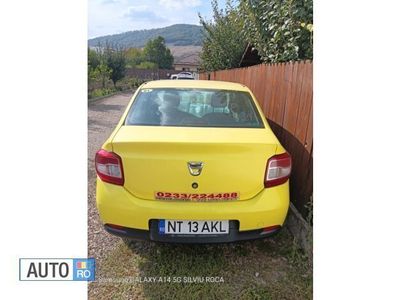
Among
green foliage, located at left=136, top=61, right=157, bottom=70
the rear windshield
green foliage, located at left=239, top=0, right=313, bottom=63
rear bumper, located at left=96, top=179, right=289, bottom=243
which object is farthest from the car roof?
green foliage, located at left=136, top=61, right=157, bottom=70

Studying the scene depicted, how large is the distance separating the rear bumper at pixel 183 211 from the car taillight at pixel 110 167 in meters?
0.05

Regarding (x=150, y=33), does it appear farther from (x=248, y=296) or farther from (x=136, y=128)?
(x=248, y=296)

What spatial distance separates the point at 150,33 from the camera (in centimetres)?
282

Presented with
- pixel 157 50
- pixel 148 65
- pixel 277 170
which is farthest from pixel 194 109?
pixel 148 65

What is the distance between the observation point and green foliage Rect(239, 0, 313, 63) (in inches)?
132

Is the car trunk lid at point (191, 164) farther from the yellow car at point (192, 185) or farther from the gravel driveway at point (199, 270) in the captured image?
the gravel driveway at point (199, 270)

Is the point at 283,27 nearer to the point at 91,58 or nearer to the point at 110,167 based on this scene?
the point at 91,58

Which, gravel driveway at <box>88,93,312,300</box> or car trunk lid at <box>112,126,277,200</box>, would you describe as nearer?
car trunk lid at <box>112,126,277,200</box>

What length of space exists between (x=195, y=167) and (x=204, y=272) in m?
0.80

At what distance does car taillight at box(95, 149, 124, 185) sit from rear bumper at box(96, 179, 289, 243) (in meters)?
0.05

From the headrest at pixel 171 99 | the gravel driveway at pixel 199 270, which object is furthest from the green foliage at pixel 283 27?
the gravel driveway at pixel 199 270

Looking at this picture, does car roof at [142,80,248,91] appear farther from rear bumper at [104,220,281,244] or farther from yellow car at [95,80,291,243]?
rear bumper at [104,220,281,244]

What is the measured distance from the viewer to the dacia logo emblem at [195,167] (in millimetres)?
1938

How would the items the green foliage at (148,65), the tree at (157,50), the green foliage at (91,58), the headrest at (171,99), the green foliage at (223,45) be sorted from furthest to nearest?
1. the green foliage at (223,45)
2. the green foliage at (148,65)
3. the tree at (157,50)
4. the green foliage at (91,58)
5. the headrest at (171,99)
